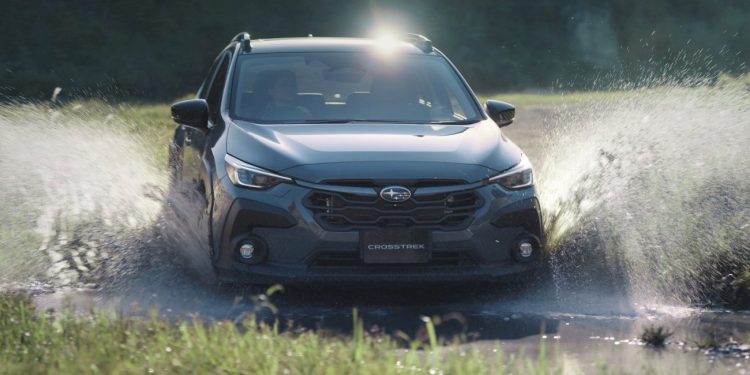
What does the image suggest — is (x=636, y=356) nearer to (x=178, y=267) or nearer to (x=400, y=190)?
(x=400, y=190)

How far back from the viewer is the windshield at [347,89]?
984cm

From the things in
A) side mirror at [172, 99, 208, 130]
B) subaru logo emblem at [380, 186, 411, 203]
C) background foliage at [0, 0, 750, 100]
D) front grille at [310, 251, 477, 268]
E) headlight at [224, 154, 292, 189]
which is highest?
background foliage at [0, 0, 750, 100]

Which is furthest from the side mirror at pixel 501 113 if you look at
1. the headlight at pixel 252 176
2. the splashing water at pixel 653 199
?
the headlight at pixel 252 176

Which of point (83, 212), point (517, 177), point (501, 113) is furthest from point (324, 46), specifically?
point (517, 177)

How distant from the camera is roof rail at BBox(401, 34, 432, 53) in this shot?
432 inches

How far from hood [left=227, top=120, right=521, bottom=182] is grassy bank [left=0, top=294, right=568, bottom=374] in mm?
1581

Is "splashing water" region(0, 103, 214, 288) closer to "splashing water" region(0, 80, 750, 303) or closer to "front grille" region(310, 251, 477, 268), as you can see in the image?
"splashing water" region(0, 80, 750, 303)

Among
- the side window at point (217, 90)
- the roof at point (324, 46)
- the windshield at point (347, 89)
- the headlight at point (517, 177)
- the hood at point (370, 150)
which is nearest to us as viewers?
the hood at point (370, 150)

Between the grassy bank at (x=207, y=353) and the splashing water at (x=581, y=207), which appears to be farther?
the splashing water at (x=581, y=207)

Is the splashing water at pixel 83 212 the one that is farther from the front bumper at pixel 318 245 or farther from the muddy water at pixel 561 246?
the front bumper at pixel 318 245

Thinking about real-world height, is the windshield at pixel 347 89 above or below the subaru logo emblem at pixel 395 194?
above

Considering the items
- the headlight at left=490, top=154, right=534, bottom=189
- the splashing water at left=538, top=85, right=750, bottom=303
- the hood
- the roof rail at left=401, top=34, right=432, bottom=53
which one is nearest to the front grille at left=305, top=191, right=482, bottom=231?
the hood

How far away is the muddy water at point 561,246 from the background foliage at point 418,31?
1904 cm

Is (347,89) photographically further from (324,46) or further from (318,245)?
(318,245)
